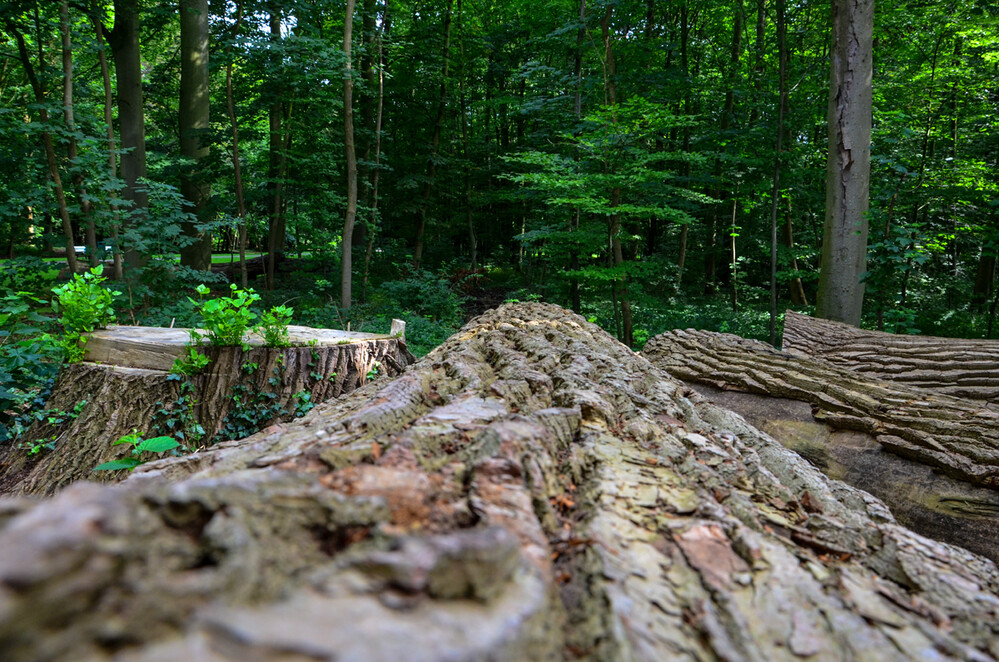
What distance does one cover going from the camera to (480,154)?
14359 millimetres

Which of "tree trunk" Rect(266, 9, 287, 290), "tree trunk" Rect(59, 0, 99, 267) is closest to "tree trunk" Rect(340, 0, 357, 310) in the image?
"tree trunk" Rect(266, 9, 287, 290)

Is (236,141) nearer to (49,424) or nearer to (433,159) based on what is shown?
(433,159)

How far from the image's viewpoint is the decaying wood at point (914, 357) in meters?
3.40

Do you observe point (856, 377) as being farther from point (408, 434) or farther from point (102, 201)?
point (102, 201)

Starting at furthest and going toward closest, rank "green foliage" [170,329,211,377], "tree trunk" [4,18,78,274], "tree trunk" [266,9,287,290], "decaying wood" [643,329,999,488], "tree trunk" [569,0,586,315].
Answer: "tree trunk" [266,9,287,290]
"tree trunk" [569,0,586,315]
"tree trunk" [4,18,78,274]
"green foliage" [170,329,211,377]
"decaying wood" [643,329,999,488]

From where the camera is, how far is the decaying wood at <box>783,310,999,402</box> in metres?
3.40

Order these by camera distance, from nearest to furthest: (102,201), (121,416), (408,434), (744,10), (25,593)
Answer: (25,593) → (408,434) → (121,416) → (102,201) → (744,10)

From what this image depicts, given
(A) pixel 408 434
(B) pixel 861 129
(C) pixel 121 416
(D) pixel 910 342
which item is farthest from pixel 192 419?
(B) pixel 861 129

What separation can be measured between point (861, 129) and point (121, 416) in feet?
26.4

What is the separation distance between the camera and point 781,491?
1.47 metres

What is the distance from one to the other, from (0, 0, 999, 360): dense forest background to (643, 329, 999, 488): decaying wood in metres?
2.96

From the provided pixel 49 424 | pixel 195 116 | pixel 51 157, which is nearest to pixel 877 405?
pixel 49 424

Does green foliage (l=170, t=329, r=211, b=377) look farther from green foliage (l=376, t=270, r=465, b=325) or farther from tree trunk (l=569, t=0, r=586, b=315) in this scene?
green foliage (l=376, t=270, r=465, b=325)

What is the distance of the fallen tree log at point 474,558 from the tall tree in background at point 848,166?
5.47 m
